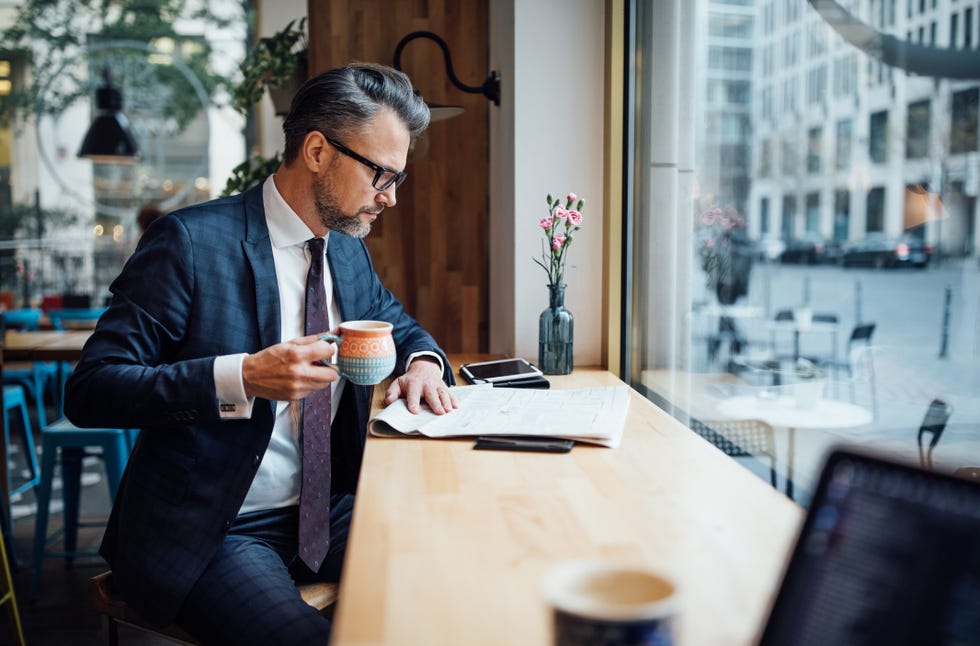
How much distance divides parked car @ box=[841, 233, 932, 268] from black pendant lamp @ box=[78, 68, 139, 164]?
200 inches

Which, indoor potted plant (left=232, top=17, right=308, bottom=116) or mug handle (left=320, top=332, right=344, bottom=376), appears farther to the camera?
indoor potted plant (left=232, top=17, right=308, bottom=116)

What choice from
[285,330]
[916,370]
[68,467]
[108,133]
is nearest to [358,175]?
[285,330]

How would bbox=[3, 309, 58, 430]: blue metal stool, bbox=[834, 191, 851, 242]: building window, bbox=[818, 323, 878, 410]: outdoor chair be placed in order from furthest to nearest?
bbox=[3, 309, 58, 430]: blue metal stool, bbox=[834, 191, 851, 242]: building window, bbox=[818, 323, 878, 410]: outdoor chair

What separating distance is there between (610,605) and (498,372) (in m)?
1.40

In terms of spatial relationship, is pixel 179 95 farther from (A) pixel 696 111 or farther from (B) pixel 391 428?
(B) pixel 391 428

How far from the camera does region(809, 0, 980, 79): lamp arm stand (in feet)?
4.62

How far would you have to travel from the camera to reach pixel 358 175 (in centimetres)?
169

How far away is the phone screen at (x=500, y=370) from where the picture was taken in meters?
1.92

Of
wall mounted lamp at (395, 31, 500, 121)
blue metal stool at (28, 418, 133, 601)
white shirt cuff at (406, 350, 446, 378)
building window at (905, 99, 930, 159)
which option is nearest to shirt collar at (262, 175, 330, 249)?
white shirt cuff at (406, 350, 446, 378)

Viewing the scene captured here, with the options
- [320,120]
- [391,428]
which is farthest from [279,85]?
[391,428]

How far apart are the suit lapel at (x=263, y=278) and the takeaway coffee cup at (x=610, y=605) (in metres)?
1.15

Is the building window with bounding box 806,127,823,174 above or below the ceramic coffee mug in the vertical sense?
above

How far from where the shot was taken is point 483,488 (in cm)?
114

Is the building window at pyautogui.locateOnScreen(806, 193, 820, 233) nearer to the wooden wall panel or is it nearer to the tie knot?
the wooden wall panel
